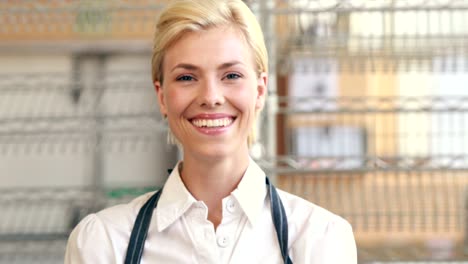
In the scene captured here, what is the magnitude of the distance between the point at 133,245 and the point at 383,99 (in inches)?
36.1

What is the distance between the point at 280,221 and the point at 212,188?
0.37 ft

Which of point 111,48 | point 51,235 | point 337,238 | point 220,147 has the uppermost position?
point 111,48

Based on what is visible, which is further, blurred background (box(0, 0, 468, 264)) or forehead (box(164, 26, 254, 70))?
blurred background (box(0, 0, 468, 264))

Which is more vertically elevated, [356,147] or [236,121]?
[236,121]

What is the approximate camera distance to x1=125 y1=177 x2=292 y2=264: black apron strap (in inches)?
39.8

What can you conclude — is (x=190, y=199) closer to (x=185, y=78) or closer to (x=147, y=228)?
(x=147, y=228)

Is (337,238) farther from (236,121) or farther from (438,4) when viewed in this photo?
(438,4)

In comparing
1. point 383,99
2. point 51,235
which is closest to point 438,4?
point 383,99

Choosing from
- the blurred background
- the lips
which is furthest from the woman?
the blurred background

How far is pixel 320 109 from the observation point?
1.72 metres

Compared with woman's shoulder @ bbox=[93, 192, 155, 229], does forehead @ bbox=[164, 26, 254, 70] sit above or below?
above

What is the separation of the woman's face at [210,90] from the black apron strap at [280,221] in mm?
106

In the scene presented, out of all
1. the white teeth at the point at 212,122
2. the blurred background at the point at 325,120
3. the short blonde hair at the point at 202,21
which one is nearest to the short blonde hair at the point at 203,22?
the short blonde hair at the point at 202,21

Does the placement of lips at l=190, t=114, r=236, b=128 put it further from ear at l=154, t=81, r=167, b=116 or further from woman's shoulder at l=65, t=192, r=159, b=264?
woman's shoulder at l=65, t=192, r=159, b=264
